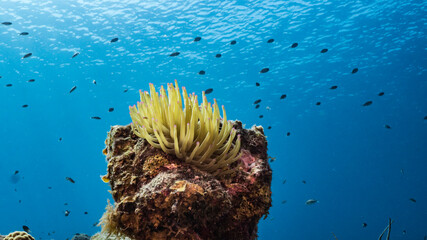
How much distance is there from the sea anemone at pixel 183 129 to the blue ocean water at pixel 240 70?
29.7 ft

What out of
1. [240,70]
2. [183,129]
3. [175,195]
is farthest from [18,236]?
[240,70]

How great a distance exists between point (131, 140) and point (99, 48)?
2983cm

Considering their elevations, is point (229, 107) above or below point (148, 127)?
below

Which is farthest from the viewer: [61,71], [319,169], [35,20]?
[319,169]

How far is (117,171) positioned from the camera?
343 cm

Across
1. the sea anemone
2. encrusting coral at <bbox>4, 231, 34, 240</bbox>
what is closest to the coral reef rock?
the sea anemone

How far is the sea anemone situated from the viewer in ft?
10.5

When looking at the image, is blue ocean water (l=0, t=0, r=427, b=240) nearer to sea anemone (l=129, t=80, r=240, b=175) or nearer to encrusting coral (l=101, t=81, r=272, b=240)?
encrusting coral (l=101, t=81, r=272, b=240)

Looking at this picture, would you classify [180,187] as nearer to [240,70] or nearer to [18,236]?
[18,236]

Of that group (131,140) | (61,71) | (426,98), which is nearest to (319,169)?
(426,98)

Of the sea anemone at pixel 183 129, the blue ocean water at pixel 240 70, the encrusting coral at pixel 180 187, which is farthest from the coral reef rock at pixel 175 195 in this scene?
the blue ocean water at pixel 240 70

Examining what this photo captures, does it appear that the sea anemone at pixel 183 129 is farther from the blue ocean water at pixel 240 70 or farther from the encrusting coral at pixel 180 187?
the blue ocean water at pixel 240 70

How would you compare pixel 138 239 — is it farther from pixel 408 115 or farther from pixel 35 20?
pixel 408 115

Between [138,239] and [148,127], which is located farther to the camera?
[148,127]
